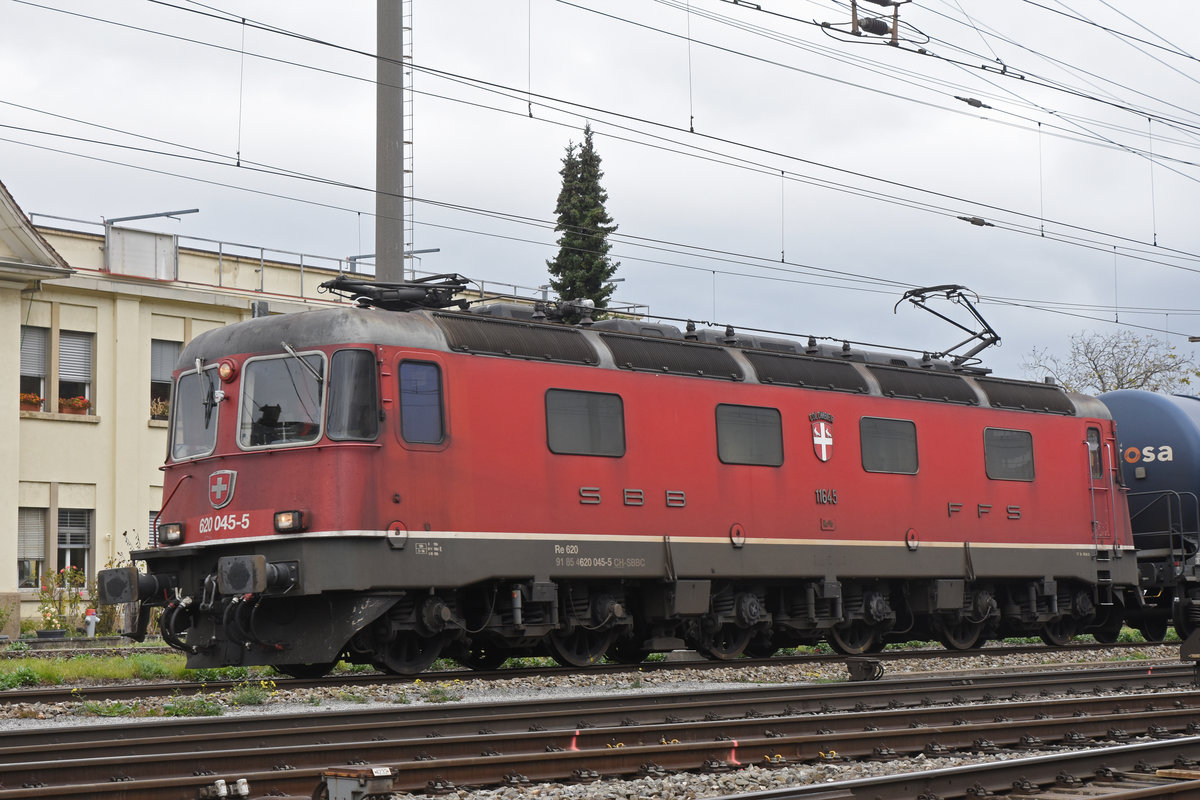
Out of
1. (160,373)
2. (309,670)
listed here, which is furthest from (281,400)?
(160,373)

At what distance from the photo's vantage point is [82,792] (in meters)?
7.66

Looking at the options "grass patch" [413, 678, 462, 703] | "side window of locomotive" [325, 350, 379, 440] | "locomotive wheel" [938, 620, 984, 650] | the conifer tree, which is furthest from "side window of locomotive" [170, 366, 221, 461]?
the conifer tree

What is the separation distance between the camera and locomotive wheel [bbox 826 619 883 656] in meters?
19.5

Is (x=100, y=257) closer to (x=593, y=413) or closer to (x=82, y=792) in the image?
(x=593, y=413)

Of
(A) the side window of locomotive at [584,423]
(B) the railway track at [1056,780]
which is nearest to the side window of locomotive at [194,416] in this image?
(A) the side window of locomotive at [584,423]

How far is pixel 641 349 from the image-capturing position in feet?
55.4

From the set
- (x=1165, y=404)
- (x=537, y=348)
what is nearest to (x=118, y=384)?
(x=537, y=348)

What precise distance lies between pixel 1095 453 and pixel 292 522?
13.7 metres

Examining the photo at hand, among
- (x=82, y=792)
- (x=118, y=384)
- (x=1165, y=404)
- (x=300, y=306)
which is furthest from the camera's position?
(x=300, y=306)

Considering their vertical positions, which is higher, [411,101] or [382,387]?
[411,101]

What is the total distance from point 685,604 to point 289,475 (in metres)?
5.05

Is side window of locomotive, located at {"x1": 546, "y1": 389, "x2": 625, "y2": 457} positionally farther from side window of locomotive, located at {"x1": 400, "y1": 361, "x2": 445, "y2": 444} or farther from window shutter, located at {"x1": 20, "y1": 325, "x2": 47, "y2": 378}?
window shutter, located at {"x1": 20, "y1": 325, "x2": 47, "y2": 378}

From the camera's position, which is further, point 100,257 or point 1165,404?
point 100,257

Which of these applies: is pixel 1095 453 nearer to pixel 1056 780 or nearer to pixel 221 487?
pixel 221 487
